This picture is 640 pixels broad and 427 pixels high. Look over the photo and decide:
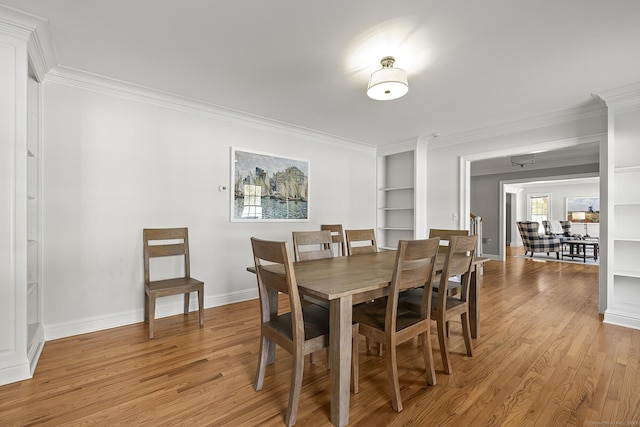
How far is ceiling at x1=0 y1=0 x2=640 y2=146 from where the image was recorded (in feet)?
6.10

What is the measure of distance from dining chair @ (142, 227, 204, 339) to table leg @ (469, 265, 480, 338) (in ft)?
8.19

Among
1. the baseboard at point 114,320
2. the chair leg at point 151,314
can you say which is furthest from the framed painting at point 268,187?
the chair leg at point 151,314

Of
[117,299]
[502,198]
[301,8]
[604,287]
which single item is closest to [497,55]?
[301,8]

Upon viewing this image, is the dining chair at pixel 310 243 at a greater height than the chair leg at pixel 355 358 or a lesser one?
greater

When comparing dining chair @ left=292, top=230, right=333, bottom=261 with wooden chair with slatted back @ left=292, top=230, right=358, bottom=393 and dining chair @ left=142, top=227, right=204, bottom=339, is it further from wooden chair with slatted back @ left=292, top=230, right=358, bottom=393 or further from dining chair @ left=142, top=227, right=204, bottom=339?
dining chair @ left=142, top=227, right=204, bottom=339

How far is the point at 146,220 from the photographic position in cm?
310

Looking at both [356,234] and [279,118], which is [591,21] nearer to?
[356,234]

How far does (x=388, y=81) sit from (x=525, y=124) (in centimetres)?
272

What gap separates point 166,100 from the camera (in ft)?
10.5

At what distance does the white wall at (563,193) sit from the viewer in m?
9.98

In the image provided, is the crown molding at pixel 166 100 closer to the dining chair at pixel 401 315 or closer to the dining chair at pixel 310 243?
the dining chair at pixel 310 243

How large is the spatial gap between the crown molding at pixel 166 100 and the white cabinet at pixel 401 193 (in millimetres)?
1417

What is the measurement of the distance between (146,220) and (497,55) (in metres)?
3.50

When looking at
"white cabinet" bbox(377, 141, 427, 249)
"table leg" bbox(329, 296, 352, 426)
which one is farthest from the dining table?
"white cabinet" bbox(377, 141, 427, 249)
